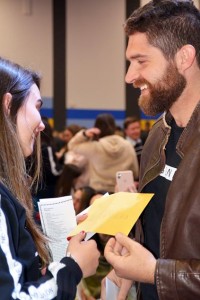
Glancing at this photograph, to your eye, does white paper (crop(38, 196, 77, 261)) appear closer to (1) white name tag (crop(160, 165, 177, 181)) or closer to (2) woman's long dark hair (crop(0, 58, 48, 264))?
(2) woman's long dark hair (crop(0, 58, 48, 264))

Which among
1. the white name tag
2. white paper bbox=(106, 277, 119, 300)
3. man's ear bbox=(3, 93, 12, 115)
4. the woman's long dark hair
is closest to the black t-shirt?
the white name tag

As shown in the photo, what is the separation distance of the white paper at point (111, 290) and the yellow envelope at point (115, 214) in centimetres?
38

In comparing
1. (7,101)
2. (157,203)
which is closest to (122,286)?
(157,203)

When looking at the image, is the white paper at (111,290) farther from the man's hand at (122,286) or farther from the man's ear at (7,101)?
the man's ear at (7,101)

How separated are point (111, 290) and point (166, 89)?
2.68ft

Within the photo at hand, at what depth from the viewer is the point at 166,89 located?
1824mm

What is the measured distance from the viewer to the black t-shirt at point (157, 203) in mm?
1826

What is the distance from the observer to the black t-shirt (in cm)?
183

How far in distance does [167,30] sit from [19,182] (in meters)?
0.84

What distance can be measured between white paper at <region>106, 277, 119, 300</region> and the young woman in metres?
0.39

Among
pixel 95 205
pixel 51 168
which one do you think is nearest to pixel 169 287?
pixel 95 205

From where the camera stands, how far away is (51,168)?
16.7 ft

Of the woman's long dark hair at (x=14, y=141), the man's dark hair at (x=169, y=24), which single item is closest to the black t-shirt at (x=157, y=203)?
the man's dark hair at (x=169, y=24)

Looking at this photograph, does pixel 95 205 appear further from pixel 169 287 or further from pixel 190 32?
pixel 190 32
